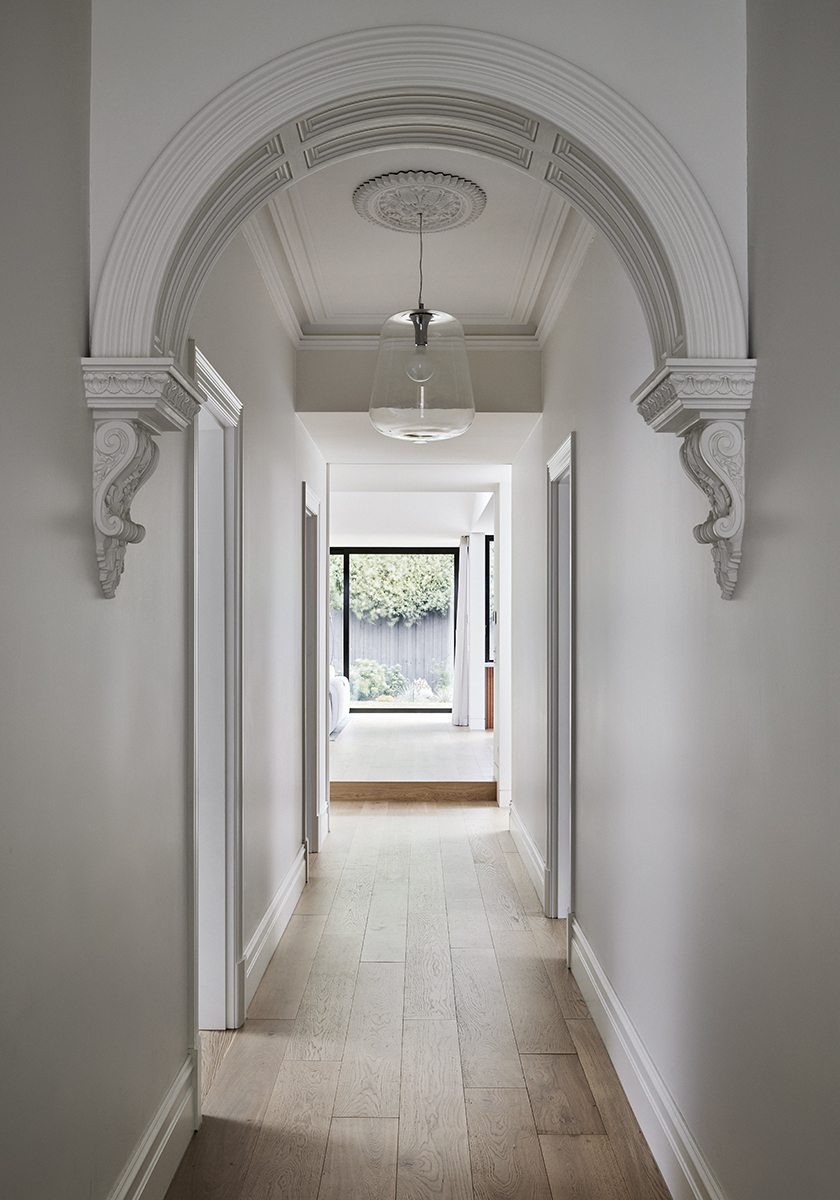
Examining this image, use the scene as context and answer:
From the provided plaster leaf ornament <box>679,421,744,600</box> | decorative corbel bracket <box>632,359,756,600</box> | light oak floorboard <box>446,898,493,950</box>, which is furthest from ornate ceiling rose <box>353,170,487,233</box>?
light oak floorboard <box>446,898,493,950</box>

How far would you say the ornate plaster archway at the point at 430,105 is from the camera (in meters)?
1.71

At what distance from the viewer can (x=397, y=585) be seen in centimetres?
1340

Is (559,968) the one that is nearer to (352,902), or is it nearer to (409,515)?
(352,902)

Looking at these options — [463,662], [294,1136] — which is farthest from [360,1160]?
[463,662]

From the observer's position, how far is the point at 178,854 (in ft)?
7.73

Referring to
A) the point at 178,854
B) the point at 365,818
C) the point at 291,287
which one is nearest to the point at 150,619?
the point at 178,854

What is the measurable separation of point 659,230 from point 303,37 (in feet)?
2.56

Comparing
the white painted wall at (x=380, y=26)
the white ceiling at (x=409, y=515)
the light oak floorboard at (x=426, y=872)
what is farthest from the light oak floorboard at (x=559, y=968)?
the white ceiling at (x=409, y=515)

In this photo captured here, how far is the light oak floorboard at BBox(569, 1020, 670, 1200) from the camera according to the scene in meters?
2.17

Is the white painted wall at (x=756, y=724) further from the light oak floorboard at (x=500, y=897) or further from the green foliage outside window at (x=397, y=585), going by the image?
the green foliage outside window at (x=397, y=585)

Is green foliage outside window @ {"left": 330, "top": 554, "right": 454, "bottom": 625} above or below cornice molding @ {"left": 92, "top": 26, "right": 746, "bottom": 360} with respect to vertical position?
below

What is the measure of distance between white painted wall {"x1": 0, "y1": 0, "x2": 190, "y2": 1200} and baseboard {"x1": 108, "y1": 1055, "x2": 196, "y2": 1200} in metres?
0.05

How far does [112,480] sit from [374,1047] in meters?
2.11

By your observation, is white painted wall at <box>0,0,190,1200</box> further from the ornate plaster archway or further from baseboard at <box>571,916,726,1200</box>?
baseboard at <box>571,916,726,1200</box>
